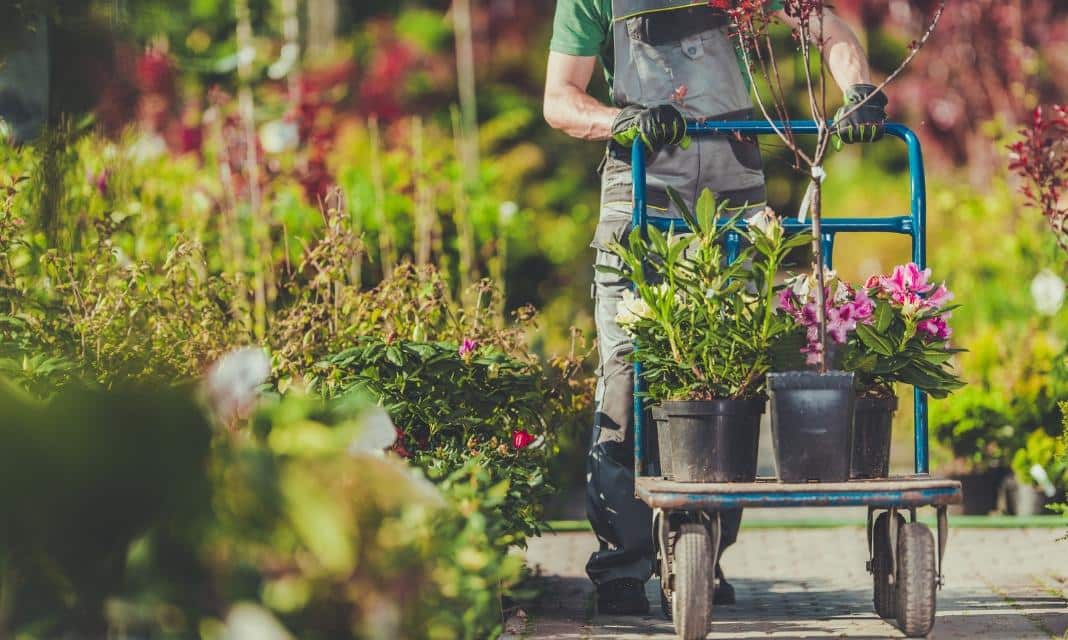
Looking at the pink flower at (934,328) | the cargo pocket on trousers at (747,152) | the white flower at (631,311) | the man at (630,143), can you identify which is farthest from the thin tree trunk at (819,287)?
A: the cargo pocket on trousers at (747,152)

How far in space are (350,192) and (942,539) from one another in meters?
4.65

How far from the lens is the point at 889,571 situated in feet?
13.2

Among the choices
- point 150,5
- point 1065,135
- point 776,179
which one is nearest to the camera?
point 150,5

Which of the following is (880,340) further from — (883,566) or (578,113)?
(578,113)

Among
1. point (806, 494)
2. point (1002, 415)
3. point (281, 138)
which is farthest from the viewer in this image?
point (281, 138)

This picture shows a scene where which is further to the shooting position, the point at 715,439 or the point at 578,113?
the point at 578,113

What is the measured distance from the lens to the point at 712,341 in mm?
3719

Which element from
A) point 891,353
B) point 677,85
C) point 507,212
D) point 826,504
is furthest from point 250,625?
point 507,212

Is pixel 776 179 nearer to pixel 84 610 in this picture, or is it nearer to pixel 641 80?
pixel 641 80

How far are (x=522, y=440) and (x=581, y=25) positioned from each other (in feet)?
4.17

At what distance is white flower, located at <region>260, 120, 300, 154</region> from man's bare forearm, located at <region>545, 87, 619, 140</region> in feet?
13.6

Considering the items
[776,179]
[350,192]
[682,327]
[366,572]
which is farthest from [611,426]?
[776,179]

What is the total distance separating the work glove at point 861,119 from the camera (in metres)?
4.06

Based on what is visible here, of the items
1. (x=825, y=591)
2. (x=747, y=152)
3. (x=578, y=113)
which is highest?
(x=578, y=113)
